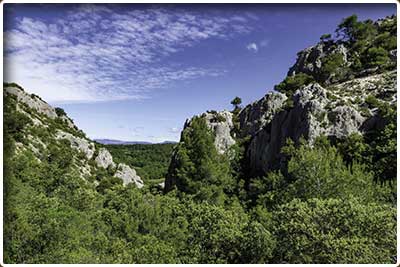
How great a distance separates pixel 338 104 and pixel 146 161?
230ft

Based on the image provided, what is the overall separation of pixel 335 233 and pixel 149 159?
88.7 meters

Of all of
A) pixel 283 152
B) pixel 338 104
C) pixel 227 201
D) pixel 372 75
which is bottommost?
pixel 227 201

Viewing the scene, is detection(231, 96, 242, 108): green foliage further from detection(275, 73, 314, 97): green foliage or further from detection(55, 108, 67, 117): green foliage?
detection(55, 108, 67, 117): green foliage

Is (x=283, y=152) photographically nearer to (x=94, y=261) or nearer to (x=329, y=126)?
(x=329, y=126)

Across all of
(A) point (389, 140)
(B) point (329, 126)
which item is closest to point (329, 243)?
(A) point (389, 140)

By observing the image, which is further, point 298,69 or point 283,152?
point 298,69

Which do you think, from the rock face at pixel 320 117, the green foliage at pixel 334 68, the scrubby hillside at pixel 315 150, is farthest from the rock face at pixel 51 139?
the green foliage at pixel 334 68

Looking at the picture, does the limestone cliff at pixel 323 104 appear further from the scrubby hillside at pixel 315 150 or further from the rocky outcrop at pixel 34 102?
the rocky outcrop at pixel 34 102

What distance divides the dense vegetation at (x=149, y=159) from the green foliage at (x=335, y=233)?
219 ft

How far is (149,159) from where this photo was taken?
98.0m

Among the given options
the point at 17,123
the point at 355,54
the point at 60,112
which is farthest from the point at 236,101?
the point at 60,112

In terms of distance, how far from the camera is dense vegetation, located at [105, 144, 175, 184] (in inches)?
3193

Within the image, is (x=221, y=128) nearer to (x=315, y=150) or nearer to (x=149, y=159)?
(x=315, y=150)

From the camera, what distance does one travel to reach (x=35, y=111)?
5362 cm
